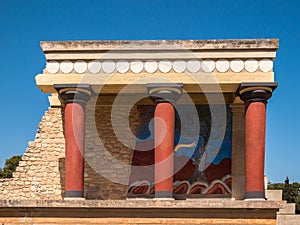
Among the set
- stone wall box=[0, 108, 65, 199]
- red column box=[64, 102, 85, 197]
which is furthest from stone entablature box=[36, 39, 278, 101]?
stone wall box=[0, 108, 65, 199]

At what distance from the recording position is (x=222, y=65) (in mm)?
11750

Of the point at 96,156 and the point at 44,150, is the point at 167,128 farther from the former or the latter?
the point at 44,150

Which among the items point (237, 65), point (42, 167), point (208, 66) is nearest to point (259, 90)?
point (237, 65)

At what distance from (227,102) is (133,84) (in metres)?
2.84

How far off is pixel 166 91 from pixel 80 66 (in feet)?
6.79

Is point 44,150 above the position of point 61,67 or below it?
below

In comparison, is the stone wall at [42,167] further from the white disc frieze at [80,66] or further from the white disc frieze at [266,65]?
the white disc frieze at [266,65]

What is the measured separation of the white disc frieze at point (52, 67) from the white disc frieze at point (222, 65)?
12.1ft

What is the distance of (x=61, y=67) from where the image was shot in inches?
471

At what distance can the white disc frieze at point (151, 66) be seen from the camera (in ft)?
38.8

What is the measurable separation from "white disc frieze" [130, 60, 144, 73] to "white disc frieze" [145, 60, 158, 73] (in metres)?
0.12

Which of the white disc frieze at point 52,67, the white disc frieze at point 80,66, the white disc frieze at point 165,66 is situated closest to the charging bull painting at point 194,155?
the white disc frieze at point 165,66

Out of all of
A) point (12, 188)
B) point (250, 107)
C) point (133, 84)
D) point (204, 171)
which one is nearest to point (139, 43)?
point (133, 84)

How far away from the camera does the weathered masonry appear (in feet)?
33.4
